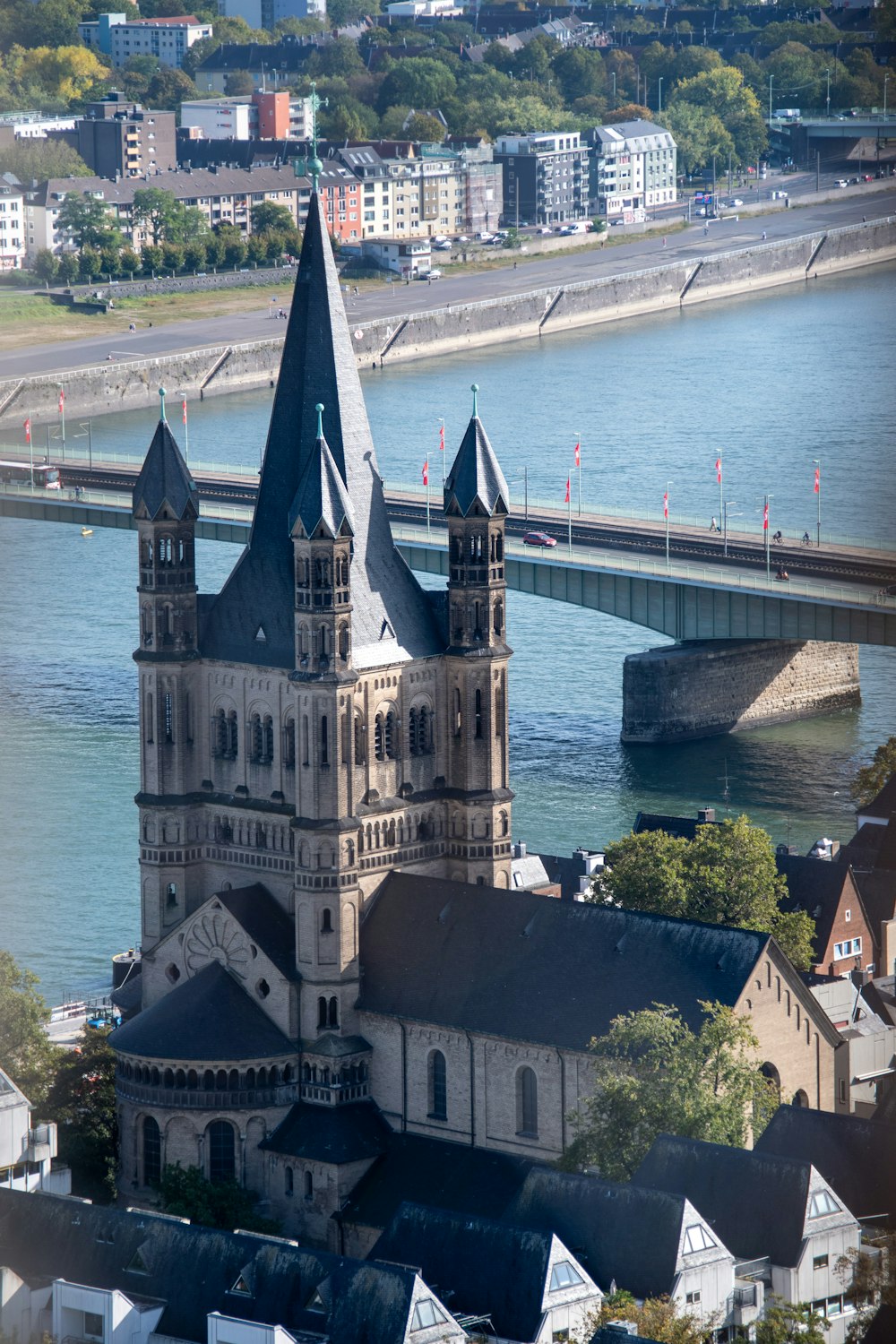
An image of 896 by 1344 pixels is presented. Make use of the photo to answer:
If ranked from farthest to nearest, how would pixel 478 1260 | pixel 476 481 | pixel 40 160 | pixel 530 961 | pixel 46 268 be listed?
1. pixel 40 160
2. pixel 46 268
3. pixel 476 481
4. pixel 530 961
5. pixel 478 1260

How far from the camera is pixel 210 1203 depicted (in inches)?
2516

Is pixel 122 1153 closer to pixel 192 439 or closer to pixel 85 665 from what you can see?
pixel 85 665

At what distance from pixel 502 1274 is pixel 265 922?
45.5 ft

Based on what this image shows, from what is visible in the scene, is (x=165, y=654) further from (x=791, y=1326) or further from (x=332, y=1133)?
(x=791, y=1326)

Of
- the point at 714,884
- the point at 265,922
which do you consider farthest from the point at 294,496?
the point at 714,884

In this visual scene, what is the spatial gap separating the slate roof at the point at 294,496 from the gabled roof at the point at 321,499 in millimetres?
1484

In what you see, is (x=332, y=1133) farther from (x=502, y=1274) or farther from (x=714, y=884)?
(x=502, y=1274)

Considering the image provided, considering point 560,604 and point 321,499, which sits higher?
point 321,499

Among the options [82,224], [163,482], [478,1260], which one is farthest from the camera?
→ [82,224]

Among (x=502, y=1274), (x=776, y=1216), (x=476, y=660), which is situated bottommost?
(x=502, y=1274)

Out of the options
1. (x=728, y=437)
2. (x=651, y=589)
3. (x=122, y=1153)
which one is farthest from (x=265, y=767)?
(x=728, y=437)

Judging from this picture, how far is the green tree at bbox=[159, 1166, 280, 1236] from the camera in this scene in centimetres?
6353

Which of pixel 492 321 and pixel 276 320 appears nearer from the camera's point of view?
pixel 276 320

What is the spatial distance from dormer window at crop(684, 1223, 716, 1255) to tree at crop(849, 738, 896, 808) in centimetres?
3439
